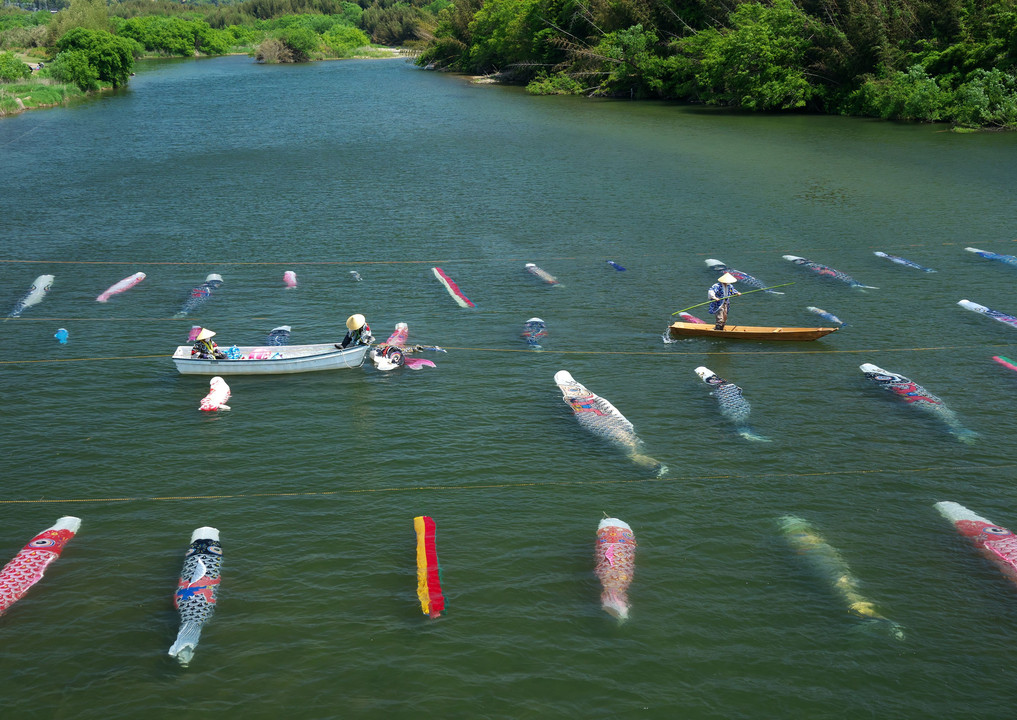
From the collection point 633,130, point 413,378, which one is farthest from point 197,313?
point 633,130

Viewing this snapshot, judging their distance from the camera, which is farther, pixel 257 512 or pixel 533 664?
pixel 257 512

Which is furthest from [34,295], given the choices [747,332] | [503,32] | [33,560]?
[503,32]

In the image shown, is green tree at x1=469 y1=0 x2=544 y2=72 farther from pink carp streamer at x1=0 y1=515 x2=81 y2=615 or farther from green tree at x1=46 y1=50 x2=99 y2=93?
pink carp streamer at x1=0 y1=515 x2=81 y2=615

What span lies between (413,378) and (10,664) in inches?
686

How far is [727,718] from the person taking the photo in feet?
57.7

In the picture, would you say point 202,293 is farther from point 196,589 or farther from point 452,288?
point 196,589

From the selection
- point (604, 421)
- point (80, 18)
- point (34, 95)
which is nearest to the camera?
point (604, 421)

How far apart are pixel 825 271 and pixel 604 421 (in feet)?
71.4

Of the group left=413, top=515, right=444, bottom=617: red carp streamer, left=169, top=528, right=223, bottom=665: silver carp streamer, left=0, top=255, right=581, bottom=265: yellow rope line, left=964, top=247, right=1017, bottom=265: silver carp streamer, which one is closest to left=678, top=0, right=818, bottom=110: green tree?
left=964, top=247, right=1017, bottom=265: silver carp streamer

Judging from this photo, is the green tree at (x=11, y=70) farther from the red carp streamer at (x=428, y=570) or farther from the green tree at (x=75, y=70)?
the red carp streamer at (x=428, y=570)

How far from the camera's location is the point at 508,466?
2683cm

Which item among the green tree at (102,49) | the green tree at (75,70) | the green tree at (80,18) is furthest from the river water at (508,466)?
the green tree at (80,18)

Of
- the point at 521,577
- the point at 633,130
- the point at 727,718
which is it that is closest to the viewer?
the point at 727,718

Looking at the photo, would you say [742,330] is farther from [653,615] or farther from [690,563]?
[653,615]
